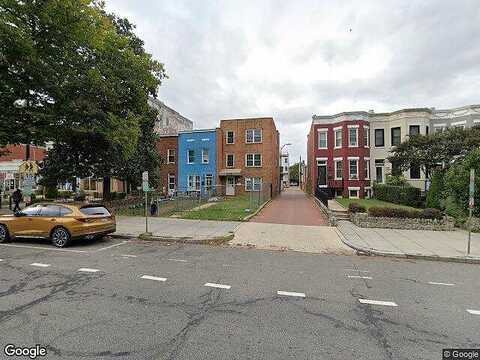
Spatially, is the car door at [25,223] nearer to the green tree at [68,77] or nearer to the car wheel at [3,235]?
the car wheel at [3,235]

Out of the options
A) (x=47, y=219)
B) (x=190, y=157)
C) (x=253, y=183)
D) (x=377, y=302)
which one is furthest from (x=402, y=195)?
(x=47, y=219)

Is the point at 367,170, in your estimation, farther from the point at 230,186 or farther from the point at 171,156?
the point at 171,156

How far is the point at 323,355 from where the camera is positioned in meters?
3.49

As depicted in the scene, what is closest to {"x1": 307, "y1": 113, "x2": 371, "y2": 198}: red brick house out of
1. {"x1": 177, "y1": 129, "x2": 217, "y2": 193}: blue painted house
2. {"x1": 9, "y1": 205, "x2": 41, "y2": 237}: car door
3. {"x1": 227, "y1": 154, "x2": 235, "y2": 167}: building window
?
{"x1": 227, "y1": 154, "x2": 235, "y2": 167}: building window

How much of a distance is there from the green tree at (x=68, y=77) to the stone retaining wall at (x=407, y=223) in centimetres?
1317

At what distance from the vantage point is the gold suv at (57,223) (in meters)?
9.70

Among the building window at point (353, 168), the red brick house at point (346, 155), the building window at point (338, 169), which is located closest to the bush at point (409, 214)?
the red brick house at point (346, 155)

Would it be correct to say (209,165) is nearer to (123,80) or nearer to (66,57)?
(123,80)

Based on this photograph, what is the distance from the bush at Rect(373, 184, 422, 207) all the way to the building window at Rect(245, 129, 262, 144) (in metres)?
13.8

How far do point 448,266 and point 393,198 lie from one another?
1757 cm

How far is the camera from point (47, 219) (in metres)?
9.98

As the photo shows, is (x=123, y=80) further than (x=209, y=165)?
No

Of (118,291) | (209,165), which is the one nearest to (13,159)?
(209,165)

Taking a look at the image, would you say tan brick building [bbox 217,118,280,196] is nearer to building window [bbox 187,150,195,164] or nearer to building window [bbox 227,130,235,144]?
building window [bbox 227,130,235,144]
